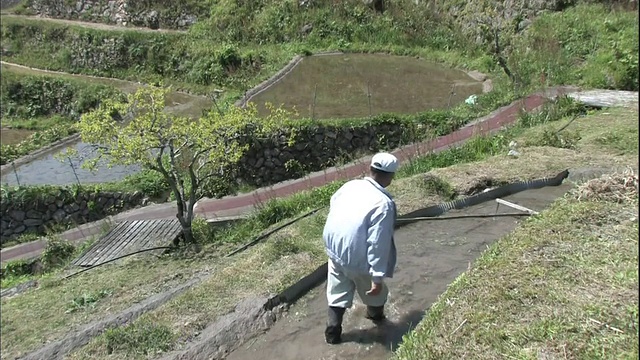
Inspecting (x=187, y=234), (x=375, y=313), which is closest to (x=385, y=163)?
(x=375, y=313)

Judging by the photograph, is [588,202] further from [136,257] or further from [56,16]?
[56,16]

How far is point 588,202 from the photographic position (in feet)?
17.5

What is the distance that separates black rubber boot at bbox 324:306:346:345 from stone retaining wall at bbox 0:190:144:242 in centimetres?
1162

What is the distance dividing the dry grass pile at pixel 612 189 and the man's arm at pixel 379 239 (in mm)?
2424

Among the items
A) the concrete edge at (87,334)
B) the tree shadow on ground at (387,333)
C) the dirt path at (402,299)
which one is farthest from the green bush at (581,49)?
the concrete edge at (87,334)

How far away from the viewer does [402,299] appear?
205 inches

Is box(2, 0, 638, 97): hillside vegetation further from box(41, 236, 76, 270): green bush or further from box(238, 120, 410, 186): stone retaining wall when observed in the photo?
box(41, 236, 76, 270): green bush

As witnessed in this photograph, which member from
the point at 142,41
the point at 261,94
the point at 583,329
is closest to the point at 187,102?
the point at 261,94

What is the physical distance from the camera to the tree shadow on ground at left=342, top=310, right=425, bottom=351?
4.66 metres

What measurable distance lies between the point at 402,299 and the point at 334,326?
34.0 inches

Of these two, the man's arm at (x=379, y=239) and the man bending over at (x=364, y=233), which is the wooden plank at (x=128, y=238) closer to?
the man bending over at (x=364, y=233)

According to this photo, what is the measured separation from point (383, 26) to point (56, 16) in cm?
2147

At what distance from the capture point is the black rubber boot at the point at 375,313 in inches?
189

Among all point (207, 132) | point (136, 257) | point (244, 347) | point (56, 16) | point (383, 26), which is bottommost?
point (136, 257)
